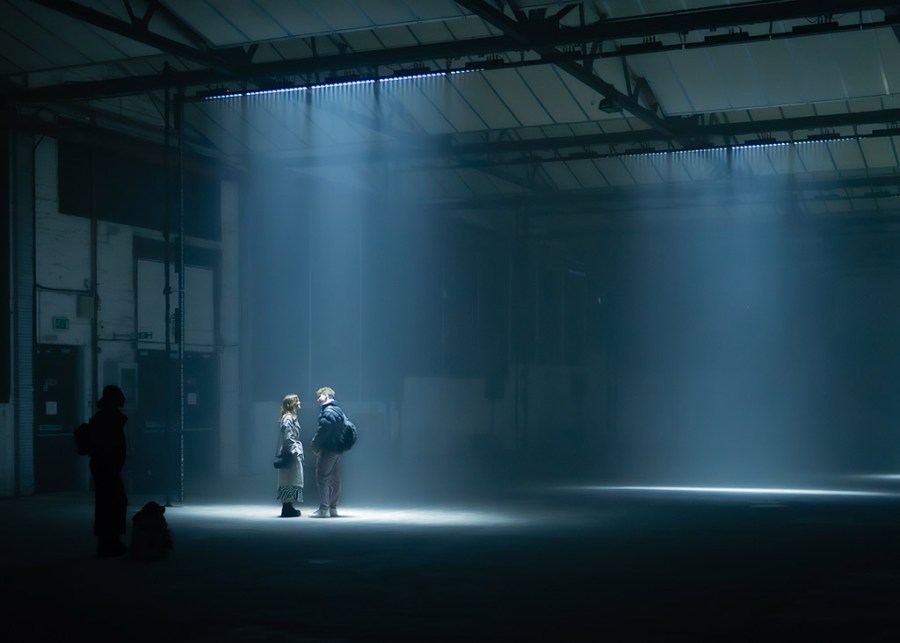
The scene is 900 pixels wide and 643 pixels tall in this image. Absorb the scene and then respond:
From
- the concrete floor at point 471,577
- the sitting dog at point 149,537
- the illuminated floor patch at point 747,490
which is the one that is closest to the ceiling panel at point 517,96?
the illuminated floor patch at point 747,490

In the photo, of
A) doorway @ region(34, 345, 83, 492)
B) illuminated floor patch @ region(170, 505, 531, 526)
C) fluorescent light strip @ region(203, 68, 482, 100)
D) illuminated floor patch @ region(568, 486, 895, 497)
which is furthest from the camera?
illuminated floor patch @ region(568, 486, 895, 497)

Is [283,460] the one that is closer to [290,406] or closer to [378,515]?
[290,406]

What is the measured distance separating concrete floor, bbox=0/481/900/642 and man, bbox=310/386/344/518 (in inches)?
15.9

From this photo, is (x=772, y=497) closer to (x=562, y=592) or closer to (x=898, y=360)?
(x=562, y=592)

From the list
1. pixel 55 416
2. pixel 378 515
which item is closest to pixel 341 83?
pixel 378 515

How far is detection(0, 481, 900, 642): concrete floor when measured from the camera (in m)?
8.66

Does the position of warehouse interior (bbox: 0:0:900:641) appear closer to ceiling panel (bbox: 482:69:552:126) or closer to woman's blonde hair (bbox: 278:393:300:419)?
ceiling panel (bbox: 482:69:552:126)

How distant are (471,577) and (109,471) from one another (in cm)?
437

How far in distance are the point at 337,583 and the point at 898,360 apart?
38826 millimetres

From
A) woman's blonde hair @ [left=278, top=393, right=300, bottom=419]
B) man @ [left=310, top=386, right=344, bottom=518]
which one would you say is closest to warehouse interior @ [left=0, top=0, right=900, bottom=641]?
man @ [left=310, top=386, right=344, bottom=518]

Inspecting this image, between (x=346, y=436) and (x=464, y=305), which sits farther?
(x=464, y=305)

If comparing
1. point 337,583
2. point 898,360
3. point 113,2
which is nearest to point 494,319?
point 898,360

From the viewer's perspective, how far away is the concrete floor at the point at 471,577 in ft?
28.4

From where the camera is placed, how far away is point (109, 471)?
13.2 metres
